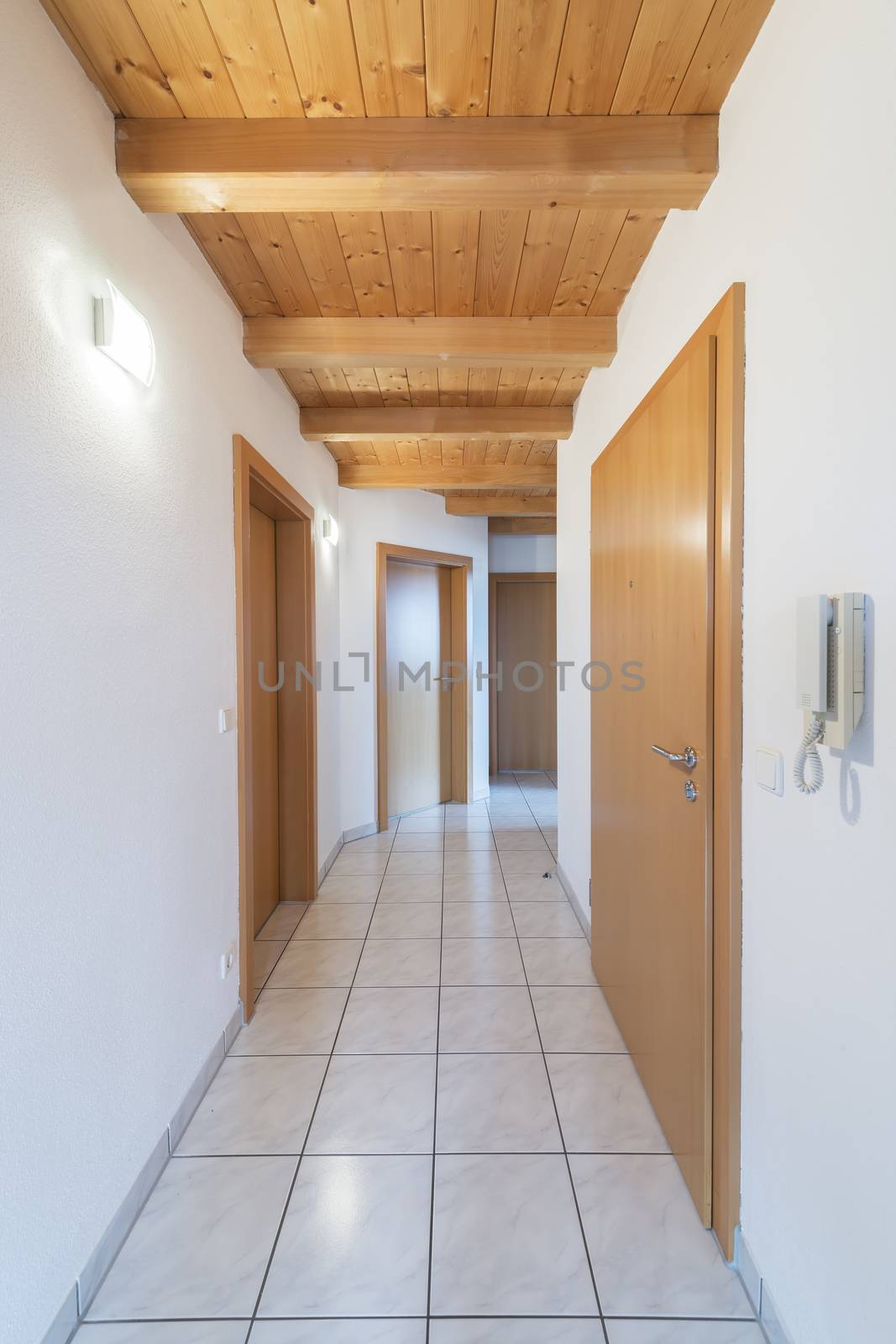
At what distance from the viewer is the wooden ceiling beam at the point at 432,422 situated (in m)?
3.21

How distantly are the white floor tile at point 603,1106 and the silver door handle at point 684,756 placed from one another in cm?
102

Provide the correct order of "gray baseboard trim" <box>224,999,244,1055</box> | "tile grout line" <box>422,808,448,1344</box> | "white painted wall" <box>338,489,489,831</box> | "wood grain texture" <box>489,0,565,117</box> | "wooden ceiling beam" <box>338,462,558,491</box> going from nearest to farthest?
1. "wood grain texture" <box>489,0,565,117</box>
2. "tile grout line" <box>422,808,448,1344</box>
3. "gray baseboard trim" <box>224,999,244,1055</box>
4. "wooden ceiling beam" <box>338,462,558,491</box>
5. "white painted wall" <box>338,489,489,831</box>

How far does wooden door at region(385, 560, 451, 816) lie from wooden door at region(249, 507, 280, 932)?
1.60 metres

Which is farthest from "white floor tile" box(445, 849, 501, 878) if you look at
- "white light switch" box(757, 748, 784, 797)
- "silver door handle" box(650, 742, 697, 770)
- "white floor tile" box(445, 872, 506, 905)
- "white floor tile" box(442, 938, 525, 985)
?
"white light switch" box(757, 748, 784, 797)

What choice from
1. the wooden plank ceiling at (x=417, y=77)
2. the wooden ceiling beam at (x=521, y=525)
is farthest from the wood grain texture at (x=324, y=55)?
the wooden ceiling beam at (x=521, y=525)

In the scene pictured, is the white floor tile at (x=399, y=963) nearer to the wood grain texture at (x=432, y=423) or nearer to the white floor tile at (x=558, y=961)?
the white floor tile at (x=558, y=961)

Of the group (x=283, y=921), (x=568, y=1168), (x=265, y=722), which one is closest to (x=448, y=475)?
(x=265, y=722)

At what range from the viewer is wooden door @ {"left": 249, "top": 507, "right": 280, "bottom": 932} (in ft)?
9.67

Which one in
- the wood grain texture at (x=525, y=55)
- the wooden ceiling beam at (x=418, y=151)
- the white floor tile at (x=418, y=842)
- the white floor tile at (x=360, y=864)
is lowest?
the white floor tile at (x=360, y=864)

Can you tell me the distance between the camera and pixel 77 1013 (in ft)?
4.20

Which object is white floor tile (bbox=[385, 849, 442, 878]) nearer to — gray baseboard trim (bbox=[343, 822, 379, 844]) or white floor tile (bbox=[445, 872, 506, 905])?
white floor tile (bbox=[445, 872, 506, 905])

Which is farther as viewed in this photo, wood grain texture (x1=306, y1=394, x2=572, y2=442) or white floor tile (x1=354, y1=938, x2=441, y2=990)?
wood grain texture (x1=306, y1=394, x2=572, y2=442)

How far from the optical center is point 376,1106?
73.6 inches

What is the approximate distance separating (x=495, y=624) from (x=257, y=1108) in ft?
15.7
